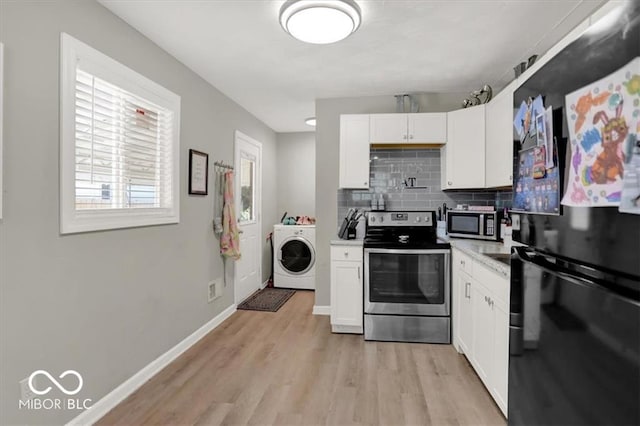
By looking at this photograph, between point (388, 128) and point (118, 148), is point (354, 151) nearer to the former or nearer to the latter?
point (388, 128)

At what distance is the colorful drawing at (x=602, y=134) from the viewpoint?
631 mm

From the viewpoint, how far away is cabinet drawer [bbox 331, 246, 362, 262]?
3.19m

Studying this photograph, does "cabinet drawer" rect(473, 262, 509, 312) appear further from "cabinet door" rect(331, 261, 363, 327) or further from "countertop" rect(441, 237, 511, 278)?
"cabinet door" rect(331, 261, 363, 327)

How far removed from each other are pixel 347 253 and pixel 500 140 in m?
1.61

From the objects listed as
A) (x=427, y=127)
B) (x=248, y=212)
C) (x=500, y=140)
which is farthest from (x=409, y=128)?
(x=248, y=212)

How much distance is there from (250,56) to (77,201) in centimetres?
163

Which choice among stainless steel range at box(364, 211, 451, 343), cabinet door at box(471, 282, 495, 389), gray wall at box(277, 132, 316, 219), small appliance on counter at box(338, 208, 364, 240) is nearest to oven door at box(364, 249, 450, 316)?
stainless steel range at box(364, 211, 451, 343)

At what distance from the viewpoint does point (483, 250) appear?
247cm

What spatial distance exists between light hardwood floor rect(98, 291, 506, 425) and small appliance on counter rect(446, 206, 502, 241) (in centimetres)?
105

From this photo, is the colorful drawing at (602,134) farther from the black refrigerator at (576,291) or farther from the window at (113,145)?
the window at (113,145)

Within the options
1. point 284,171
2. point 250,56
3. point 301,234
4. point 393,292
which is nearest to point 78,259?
point 250,56

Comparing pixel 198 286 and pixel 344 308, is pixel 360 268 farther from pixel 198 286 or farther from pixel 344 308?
pixel 198 286

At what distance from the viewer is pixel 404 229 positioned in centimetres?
347

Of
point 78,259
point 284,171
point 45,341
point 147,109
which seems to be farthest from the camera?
point 284,171
